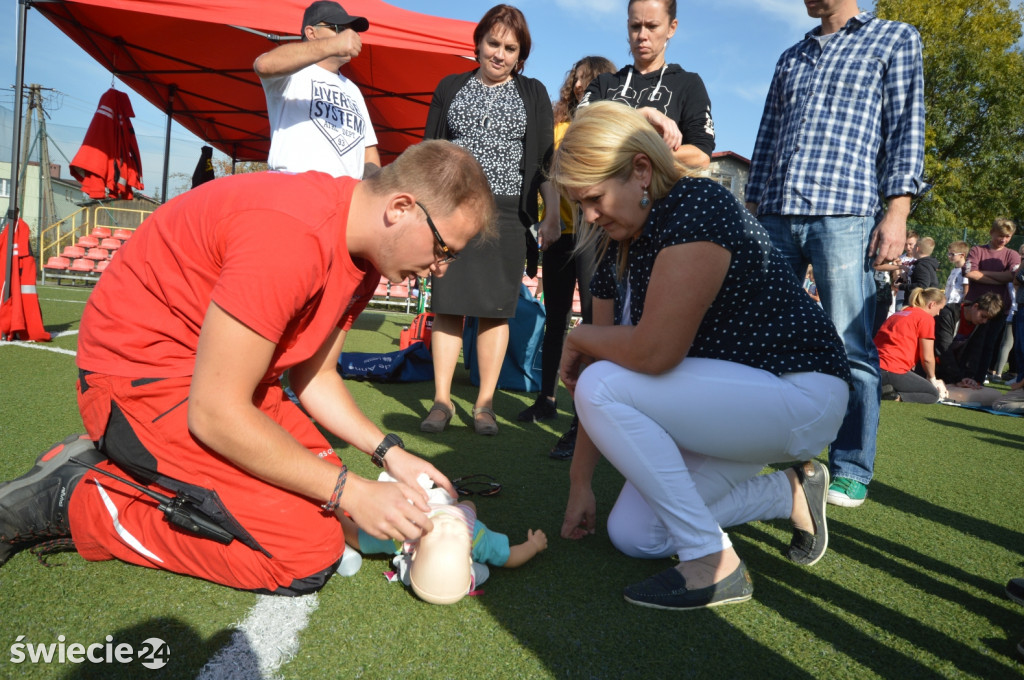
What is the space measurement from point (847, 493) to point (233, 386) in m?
2.65

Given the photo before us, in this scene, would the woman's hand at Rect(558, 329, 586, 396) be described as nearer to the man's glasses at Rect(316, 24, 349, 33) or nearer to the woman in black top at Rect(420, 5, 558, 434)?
the woman in black top at Rect(420, 5, 558, 434)

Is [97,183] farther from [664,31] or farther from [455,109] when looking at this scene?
[664,31]

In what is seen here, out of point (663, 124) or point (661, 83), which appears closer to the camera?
point (663, 124)

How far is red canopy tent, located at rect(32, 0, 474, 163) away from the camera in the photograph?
19.3 ft

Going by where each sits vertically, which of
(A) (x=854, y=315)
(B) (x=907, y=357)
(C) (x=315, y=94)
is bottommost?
(B) (x=907, y=357)

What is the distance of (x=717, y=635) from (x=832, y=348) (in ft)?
3.05

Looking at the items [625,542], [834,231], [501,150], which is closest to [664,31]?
[501,150]

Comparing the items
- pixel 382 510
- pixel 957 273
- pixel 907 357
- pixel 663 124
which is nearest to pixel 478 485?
pixel 382 510

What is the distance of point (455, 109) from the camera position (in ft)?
13.0

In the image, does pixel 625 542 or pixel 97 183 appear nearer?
pixel 625 542

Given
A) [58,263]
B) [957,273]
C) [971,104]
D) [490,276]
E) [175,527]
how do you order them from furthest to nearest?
[971,104] → [58,263] → [957,273] → [490,276] → [175,527]

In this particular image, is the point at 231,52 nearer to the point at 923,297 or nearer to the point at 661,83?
the point at 661,83

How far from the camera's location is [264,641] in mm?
1556

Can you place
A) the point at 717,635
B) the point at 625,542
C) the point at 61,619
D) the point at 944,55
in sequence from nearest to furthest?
1. the point at 61,619
2. the point at 717,635
3. the point at 625,542
4. the point at 944,55
